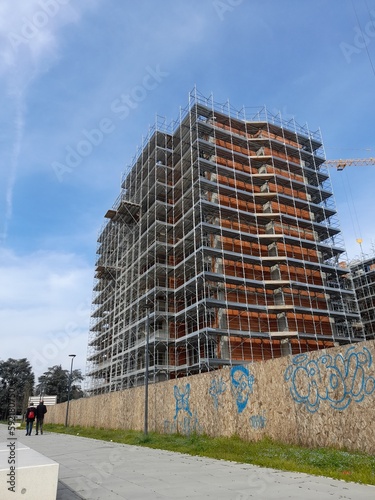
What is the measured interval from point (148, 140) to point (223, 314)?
18.1 m

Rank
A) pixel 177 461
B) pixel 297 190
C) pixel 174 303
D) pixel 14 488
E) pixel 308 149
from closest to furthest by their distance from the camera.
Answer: pixel 14 488 < pixel 177 461 < pixel 174 303 < pixel 297 190 < pixel 308 149

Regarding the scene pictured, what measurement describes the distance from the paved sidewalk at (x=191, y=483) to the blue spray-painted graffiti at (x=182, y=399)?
538 centimetres

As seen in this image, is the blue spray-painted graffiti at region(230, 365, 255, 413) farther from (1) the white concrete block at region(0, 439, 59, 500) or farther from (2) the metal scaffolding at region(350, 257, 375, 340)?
(2) the metal scaffolding at region(350, 257, 375, 340)

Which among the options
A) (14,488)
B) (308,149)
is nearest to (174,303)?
(308,149)

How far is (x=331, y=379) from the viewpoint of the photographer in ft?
28.1

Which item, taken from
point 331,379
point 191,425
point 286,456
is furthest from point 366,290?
point 286,456

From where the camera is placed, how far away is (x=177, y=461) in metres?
8.11

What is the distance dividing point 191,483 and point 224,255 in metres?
23.1

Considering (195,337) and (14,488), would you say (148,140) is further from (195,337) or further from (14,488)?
(14,488)

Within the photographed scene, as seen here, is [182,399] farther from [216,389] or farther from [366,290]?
[366,290]

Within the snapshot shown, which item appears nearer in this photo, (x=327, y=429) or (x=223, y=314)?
(x=327, y=429)

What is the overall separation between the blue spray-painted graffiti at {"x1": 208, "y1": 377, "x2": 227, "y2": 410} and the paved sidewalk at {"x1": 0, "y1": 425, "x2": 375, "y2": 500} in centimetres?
384

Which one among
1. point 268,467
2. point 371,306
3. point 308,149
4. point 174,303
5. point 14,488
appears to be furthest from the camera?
point 371,306

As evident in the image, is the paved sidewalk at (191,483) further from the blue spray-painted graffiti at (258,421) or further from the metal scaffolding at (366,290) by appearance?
the metal scaffolding at (366,290)
